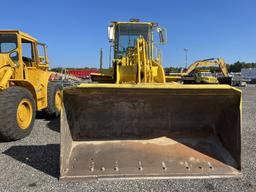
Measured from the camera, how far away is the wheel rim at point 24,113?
19.1 feet

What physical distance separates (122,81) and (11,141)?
258cm

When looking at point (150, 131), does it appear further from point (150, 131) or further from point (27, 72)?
point (27, 72)

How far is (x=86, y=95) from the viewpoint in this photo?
14.2 ft

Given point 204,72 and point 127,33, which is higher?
point 127,33

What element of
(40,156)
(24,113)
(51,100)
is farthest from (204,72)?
(40,156)

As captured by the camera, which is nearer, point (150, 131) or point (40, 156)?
point (150, 131)

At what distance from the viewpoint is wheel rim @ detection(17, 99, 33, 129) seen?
5.82 meters

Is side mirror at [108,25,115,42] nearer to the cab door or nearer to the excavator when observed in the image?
the cab door

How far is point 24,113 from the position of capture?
6055 mm

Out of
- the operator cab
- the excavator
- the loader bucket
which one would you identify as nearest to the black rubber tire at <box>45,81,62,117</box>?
the operator cab

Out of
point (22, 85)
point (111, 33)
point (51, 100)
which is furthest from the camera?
point (111, 33)

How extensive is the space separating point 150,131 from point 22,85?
3464 millimetres

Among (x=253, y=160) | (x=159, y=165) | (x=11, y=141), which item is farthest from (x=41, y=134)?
(x=253, y=160)

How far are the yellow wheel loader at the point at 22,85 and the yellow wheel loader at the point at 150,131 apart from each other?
1.68 m
